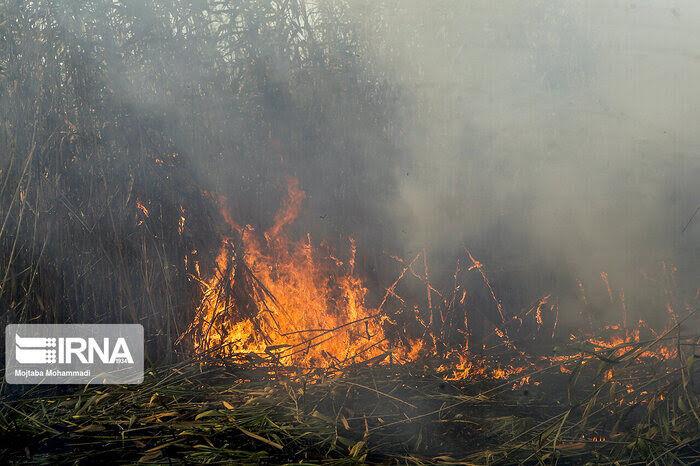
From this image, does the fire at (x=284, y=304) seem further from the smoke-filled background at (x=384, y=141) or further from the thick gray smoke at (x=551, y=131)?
the thick gray smoke at (x=551, y=131)

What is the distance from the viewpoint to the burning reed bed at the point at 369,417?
252 centimetres

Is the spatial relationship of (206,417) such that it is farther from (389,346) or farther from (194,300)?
(389,346)

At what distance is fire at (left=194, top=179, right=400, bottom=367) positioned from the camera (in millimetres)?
3617

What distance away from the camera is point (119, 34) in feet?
11.3

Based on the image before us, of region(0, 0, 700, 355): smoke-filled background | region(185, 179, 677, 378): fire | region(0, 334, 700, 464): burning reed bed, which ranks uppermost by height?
region(0, 0, 700, 355): smoke-filled background

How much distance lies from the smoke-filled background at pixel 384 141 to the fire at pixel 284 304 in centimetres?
10

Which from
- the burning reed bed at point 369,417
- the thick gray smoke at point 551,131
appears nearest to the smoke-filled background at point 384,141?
the thick gray smoke at point 551,131

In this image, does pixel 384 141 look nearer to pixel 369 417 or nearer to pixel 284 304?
pixel 284 304

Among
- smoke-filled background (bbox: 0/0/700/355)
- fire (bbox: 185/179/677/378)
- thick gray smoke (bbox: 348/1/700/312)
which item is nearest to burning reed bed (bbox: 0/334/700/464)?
fire (bbox: 185/179/677/378)

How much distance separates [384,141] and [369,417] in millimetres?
1723

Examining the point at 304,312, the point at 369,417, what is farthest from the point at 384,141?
the point at 369,417

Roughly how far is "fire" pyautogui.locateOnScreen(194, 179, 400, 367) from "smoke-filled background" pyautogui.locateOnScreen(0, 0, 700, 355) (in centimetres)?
10

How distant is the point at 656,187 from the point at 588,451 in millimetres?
2050

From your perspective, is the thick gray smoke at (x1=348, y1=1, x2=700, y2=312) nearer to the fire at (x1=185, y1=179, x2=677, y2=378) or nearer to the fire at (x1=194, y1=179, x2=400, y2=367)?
the fire at (x1=185, y1=179, x2=677, y2=378)
